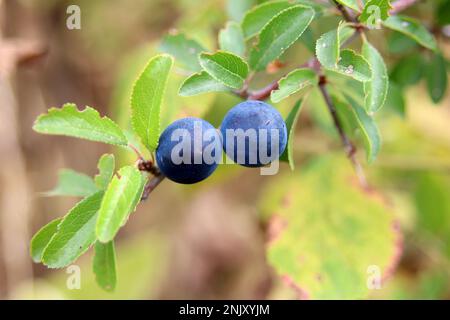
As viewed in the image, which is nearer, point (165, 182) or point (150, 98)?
point (150, 98)

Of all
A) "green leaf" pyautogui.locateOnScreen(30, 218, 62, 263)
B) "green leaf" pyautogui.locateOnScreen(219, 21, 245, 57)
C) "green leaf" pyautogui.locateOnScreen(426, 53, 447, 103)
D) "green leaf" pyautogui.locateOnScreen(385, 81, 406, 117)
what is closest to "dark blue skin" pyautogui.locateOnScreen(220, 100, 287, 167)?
"green leaf" pyautogui.locateOnScreen(219, 21, 245, 57)

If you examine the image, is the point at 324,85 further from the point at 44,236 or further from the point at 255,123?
the point at 44,236

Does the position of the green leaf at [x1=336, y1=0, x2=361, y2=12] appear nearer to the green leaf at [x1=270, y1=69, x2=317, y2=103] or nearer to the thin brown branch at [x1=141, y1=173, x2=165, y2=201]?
the green leaf at [x1=270, y1=69, x2=317, y2=103]

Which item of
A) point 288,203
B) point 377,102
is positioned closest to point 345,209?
point 288,203

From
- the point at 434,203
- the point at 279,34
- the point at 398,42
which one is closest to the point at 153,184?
the point at 279,34
